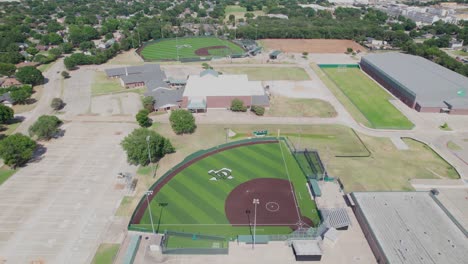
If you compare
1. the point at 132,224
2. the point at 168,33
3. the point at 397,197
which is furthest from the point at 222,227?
the point at 168,33

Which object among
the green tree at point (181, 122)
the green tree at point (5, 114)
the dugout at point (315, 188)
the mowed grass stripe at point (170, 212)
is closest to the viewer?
the mowed grass stripe at point (170, 212)

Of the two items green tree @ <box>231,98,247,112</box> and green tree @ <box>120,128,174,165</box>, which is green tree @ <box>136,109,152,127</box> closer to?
green tree @ <box>120,128,174,165</box>

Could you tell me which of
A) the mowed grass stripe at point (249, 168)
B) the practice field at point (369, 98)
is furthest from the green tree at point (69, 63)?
the practice field at point (369, 98)

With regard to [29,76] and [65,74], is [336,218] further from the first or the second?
[65,74]

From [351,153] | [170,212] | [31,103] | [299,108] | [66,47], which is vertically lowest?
[170,212]

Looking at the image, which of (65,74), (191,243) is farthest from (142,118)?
(65,74)

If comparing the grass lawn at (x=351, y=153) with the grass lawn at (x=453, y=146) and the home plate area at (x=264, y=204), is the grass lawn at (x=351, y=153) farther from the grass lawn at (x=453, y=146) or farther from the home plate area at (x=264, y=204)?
the home plate area at (x=264, y=204)

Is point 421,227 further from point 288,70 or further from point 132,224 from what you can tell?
point 288,70
